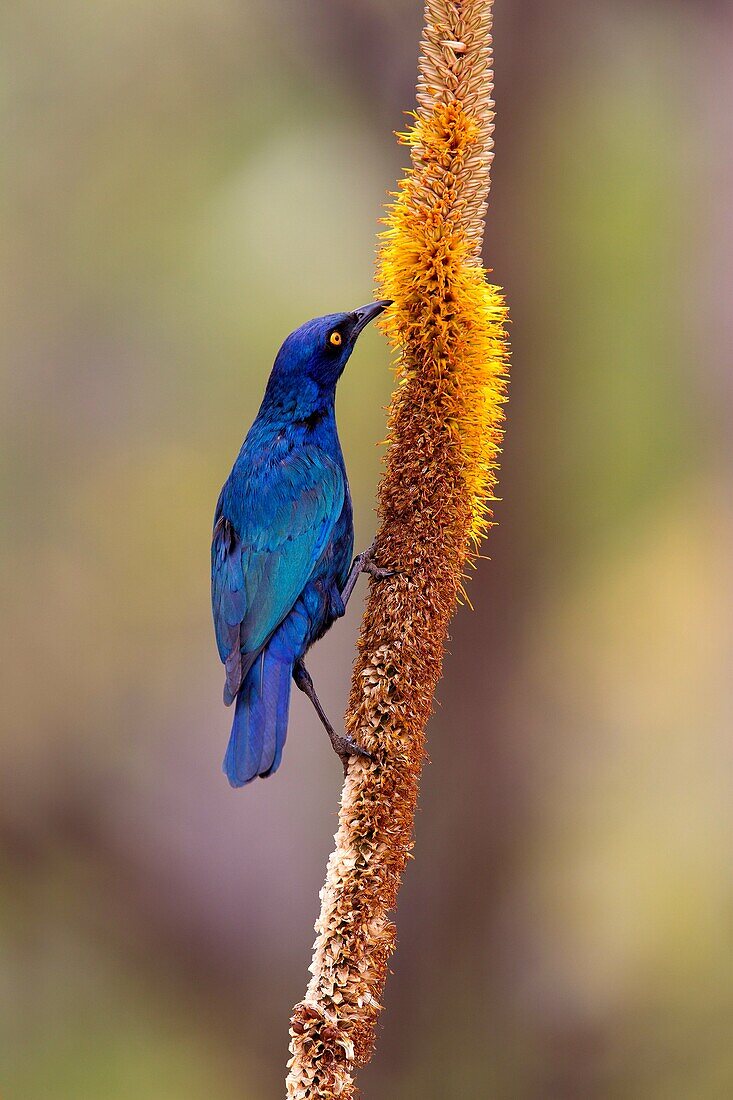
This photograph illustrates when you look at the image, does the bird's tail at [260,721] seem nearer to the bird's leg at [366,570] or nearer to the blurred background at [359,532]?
the bird's leg at [366,570]

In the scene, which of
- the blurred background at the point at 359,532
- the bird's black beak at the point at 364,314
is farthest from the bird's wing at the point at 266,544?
the blurred background at the point at 359,532

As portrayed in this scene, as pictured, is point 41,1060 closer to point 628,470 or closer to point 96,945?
point 96,945

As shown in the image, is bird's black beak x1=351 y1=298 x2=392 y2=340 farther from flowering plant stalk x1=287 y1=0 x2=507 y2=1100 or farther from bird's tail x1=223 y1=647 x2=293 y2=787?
bird's tail x1=223 y1=647 x2=293 y2=787

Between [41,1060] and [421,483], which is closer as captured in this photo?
[421,483]

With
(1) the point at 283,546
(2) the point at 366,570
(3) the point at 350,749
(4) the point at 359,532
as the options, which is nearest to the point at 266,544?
(1) the point at 283,546

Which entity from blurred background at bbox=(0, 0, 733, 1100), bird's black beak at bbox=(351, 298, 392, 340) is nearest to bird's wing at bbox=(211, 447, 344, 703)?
bird's black beak at bbox=(351, 298, 392, 340)

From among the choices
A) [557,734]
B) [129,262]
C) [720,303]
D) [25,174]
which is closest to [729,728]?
[557,734]
